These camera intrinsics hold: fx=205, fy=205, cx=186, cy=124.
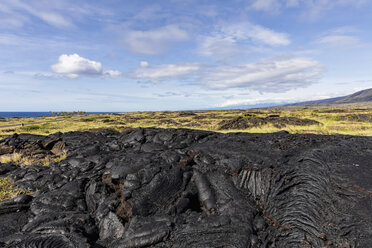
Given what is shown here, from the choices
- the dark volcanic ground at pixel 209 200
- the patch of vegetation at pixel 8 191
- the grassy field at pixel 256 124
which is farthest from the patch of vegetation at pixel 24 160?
the grassy field at pixel 256 124

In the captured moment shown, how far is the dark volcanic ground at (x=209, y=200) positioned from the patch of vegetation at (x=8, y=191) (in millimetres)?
388

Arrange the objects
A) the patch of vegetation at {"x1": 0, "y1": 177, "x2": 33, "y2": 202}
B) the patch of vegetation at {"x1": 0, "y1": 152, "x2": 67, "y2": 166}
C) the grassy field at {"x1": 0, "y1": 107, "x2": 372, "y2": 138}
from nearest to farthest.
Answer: the patch of vegetation at {"x1": 0, "y1": 177, "x2": 33, "y2": 202}
the patch of vegetation at {"x1": 0, "y1": 152, "x2": 67, "y2": 166}
the grassy field at {"x1": 0, "y1": 107, "x2": 372, "y2": 138}

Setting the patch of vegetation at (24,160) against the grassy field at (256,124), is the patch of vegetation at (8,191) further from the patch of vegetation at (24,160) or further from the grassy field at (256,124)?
the grassy field at (256,124)

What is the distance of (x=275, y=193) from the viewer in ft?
30.2

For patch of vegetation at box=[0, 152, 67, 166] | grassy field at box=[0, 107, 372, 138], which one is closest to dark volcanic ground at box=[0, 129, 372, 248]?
patch of vegetation at box=[0, 152, 67, 166]

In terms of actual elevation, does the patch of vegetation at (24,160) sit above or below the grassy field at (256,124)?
below

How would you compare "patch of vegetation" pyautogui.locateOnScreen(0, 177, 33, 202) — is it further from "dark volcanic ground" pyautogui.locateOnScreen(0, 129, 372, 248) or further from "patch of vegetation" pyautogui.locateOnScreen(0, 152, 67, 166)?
"patch of vegetation" pyautogui.locateOnScreen(0, 152, 67, 166)

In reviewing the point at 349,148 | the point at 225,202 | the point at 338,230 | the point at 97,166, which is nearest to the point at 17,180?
the point at 97,166

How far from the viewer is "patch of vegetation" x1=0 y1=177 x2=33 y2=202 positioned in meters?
11.7

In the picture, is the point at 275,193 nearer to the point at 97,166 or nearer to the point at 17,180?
the point at 97,166

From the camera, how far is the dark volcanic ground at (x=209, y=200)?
297 inches

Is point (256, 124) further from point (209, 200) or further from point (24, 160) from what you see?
point (24, 160)

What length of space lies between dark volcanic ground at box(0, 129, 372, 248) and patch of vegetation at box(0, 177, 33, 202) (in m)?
0.39

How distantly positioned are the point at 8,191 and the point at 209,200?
39.1 feet
